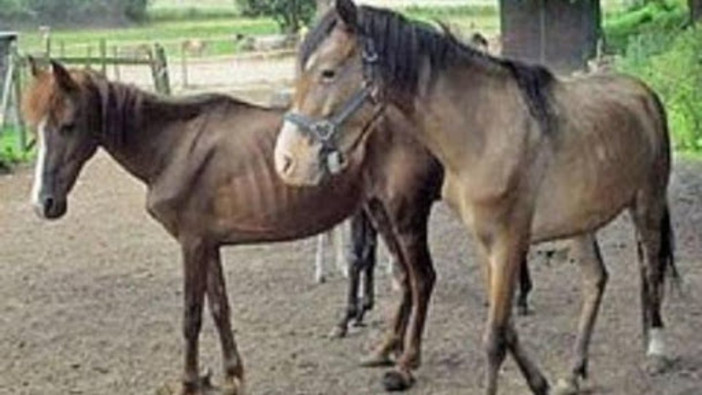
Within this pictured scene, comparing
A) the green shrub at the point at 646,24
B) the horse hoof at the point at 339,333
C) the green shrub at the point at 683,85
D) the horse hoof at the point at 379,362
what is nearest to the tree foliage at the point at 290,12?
the green shrub at the point at 646,24

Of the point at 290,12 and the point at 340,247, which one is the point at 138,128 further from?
the point at 290,12

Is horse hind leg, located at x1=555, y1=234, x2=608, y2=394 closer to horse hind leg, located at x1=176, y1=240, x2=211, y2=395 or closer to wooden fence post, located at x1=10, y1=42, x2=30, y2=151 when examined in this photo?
horse hind leg, located at x1=176, y1=240, x2=211, y2=395

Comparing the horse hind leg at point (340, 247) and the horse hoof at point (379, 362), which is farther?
the horse hind leg at point (340, 247)

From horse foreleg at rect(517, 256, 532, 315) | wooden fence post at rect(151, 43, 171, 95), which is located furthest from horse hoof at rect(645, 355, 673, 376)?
wooden fence post at rect(151, 43, 171, 95)

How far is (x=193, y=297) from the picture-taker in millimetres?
6340

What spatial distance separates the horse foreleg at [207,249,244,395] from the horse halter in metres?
1.26

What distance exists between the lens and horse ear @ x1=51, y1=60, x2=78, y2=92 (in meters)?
6.08

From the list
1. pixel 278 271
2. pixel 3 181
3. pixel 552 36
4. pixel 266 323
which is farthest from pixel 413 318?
pixel 552 36

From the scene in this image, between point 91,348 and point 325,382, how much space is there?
1547mm

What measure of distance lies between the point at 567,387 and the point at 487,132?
1365mm

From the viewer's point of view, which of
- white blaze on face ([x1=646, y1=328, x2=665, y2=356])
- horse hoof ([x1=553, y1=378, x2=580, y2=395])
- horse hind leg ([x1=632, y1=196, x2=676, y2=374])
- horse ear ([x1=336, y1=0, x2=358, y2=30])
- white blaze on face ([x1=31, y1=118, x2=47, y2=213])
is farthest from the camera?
white blaze on face ([x1=646, y1=328, x2=665, y2=356])

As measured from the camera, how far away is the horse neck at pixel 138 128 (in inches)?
252

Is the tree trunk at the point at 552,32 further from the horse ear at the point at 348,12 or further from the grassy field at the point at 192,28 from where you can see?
the horse ear at the point at 348,12

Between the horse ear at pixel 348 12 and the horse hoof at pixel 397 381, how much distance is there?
1.89 meters
